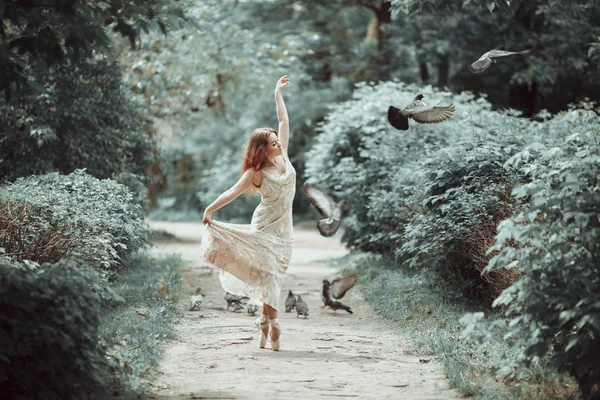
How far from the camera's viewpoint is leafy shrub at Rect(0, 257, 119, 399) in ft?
17.5

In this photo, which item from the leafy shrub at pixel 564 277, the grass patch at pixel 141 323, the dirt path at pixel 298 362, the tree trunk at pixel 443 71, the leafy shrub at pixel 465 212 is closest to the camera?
the leafy shrub at pixel 564 277

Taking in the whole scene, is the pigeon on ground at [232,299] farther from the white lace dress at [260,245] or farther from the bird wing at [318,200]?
the white lace dress at [260,245]

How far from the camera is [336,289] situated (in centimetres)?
1077

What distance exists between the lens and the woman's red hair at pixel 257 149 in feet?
25.4

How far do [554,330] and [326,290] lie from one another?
5.17m

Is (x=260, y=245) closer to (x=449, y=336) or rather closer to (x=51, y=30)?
(x=449, y=336)

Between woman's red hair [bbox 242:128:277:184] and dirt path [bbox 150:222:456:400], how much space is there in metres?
1.79

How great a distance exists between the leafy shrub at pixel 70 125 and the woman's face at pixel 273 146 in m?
5.50

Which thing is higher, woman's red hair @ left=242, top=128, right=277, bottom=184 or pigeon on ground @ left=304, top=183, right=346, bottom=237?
woman's red hair @ left=242, top=128, right=277, bottom=184

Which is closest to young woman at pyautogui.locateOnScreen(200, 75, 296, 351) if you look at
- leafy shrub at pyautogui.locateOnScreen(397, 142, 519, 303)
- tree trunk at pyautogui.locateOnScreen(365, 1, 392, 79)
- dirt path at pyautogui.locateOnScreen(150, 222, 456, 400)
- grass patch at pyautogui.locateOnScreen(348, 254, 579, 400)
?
dirt path at pyautogui.locateOnScreen(150, 222, 456, 400)

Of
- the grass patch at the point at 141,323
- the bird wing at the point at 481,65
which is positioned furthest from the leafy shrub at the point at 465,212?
the grass patch at the point at 141,323

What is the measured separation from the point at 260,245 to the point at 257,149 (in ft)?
3.04

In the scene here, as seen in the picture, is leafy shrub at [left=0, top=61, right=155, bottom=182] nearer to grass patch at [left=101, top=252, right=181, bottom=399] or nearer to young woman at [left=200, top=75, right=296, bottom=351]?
grass patch at [left=101, top=252, right=181, bottom=399]

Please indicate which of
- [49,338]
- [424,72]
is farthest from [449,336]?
[424,72]
